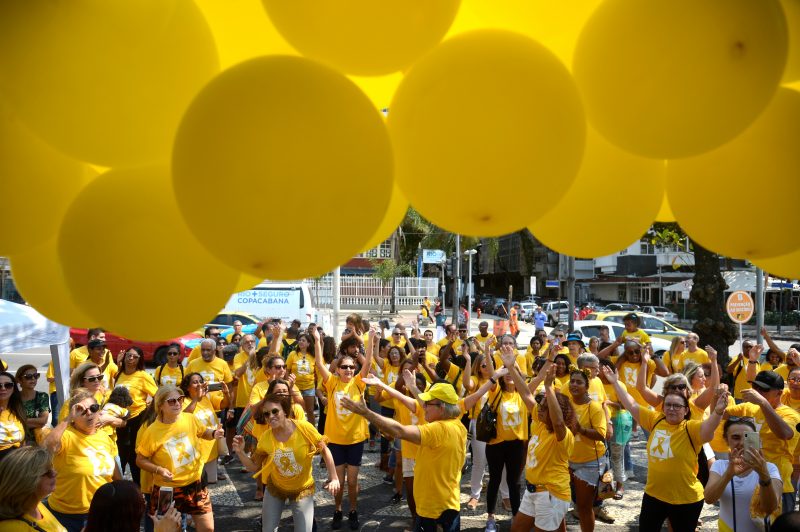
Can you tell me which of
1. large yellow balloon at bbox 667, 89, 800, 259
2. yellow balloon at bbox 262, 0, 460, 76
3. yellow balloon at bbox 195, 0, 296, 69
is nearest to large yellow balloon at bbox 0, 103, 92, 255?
yellow balloon at bbox 195, 0, 296, 69

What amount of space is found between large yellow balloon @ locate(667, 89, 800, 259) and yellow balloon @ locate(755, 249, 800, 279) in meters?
0.36

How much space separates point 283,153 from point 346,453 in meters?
5.10

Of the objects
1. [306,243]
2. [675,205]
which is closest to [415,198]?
[306,243]

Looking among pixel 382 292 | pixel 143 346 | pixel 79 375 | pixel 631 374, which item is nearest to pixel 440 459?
pixel 79 375

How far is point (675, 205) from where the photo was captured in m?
1.80

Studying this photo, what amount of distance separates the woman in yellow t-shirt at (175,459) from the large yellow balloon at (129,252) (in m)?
3.04

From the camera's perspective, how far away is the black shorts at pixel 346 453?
231 inches

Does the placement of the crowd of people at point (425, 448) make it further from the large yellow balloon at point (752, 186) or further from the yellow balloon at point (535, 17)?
the yellow balloon at point (535, 17)

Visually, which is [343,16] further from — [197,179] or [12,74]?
[12,74]

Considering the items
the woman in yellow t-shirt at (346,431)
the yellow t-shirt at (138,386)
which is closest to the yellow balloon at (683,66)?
the woman in yellow t-shirt at (346,431)

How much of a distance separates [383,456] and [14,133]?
6400 mm

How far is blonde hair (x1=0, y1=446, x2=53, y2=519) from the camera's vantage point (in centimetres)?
278

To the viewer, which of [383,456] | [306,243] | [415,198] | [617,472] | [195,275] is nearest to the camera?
[306,243]

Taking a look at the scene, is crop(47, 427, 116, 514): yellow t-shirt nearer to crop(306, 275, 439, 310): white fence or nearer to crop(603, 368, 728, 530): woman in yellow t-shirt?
crop(603, 368, 728, 530): woman in yellow t-shirt
